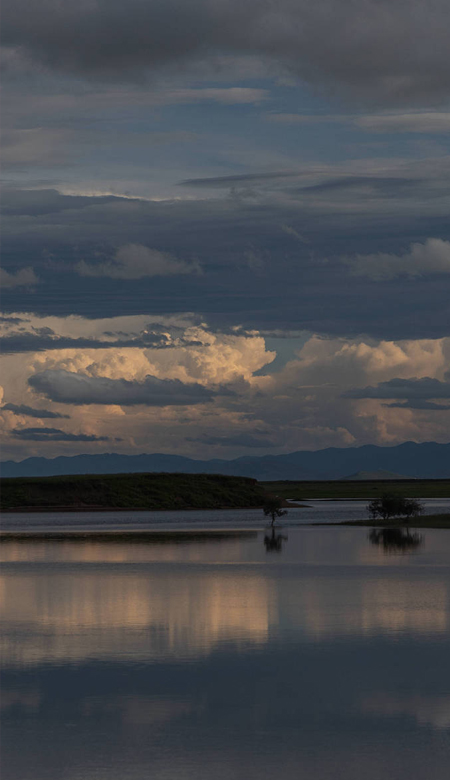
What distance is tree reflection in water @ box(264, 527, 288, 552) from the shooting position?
7838 cm

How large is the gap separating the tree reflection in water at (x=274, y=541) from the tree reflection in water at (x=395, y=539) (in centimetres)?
763

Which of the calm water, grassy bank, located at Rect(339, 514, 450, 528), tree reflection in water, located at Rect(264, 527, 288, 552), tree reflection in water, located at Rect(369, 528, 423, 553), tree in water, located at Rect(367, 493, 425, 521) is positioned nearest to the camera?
the calm water

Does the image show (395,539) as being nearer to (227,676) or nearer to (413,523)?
(413,523)

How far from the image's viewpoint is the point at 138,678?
89.9ft

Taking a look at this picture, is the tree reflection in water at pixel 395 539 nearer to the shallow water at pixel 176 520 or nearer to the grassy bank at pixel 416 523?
the grassy bank at pixel 416 523

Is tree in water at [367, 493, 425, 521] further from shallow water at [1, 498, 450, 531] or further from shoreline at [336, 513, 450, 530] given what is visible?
shallow water at [1, 498, 450, 531]

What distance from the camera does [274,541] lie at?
87.8 metres

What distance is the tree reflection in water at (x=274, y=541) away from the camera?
78375 millimetres

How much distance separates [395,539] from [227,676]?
61.2 metres

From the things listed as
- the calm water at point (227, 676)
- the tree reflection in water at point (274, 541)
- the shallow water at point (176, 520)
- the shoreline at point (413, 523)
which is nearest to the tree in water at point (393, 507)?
the shoreline at point (413, 523)

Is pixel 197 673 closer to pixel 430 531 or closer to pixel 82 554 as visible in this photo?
pixel 82 554

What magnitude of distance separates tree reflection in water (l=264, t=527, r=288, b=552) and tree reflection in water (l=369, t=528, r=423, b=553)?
7.63 m

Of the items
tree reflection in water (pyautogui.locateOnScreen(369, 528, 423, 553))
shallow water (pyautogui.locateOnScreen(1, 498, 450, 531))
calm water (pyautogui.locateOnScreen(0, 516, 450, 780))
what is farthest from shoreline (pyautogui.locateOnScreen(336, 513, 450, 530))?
calm water (pyautogui.locateOnScreen(0, 516, 450, 780))

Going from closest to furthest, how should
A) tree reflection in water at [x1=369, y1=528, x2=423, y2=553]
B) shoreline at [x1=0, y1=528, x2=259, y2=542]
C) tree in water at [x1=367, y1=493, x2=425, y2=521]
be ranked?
tree reflection in water at [x1=369, y1=528, x2=423, y2=553] → shoreline at [x1=0, y1=528, x2=259, y2=542] → tree in water at [x1=367, y1=493, x2=425, y2=521]
